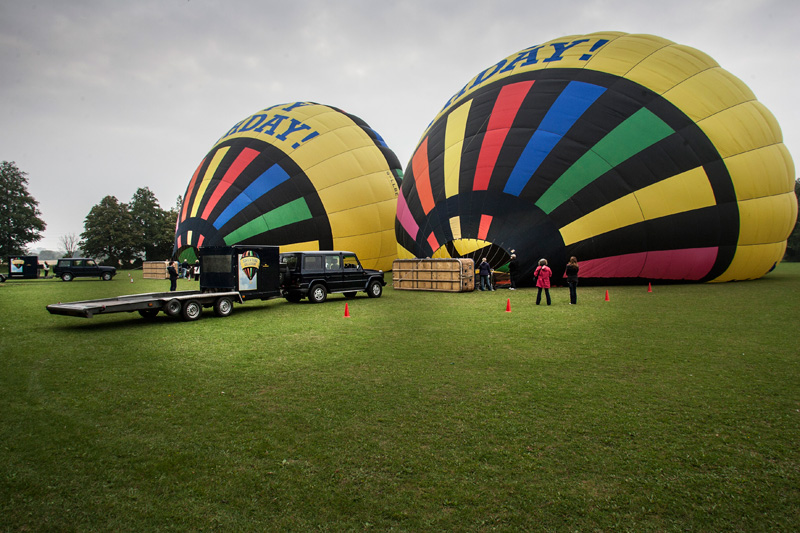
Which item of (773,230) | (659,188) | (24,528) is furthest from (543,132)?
(24,528)

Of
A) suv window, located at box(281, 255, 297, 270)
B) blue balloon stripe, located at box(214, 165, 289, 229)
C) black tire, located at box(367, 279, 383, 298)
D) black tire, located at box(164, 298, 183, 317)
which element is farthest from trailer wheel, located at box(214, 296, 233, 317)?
blue balloon stripe, located at box(214, 165, 289, 229)

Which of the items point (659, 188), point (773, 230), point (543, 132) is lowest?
point (773, 230)

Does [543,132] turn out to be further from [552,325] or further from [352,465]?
[352,465]

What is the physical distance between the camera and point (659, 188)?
12.9 meters

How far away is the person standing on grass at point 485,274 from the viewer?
14641mm

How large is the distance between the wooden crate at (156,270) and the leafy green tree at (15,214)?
4320 centimetres

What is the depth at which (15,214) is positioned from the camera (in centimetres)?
6006

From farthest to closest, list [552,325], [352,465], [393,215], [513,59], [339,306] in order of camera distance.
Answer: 1. [393,215]
2. [513,59]
3. [339,306]
4. [552,325]
5. [352,465]

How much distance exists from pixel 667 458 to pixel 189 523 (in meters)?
3.04

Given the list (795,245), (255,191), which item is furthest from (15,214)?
(795,245)

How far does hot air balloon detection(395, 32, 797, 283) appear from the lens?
42.7 feet

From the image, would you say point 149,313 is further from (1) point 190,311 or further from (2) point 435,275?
(2) point 435,275

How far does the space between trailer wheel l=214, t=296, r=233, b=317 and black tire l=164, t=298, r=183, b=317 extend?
0.86 m

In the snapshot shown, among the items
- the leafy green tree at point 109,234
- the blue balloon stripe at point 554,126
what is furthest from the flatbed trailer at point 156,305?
the leafy green tree at point 109,234
